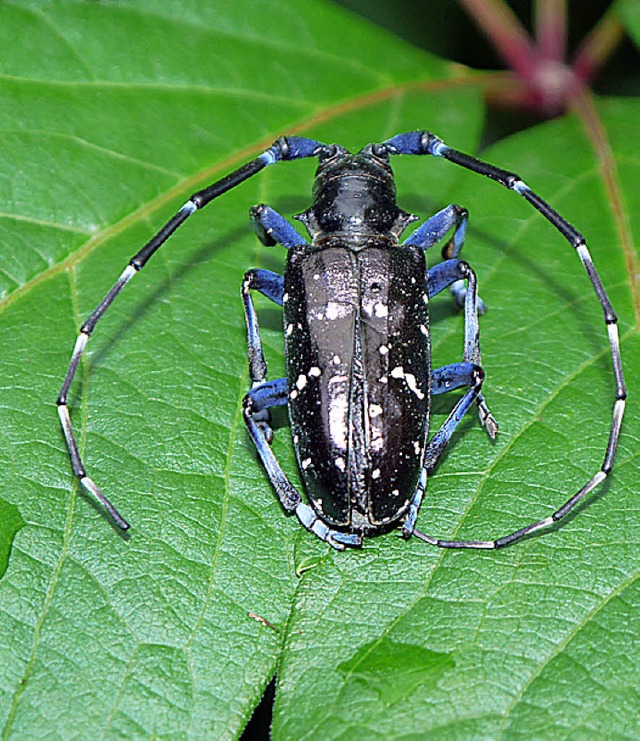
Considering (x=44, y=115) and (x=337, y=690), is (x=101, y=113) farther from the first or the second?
(x=337, y=690)

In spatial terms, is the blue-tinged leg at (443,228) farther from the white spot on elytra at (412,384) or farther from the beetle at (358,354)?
the white spot on elytra at (412,384)

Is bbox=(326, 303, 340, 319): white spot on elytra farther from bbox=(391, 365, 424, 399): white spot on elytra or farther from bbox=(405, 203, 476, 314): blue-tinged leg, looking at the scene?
bbox=(405, 203, 476, 314): blue-tinged leg

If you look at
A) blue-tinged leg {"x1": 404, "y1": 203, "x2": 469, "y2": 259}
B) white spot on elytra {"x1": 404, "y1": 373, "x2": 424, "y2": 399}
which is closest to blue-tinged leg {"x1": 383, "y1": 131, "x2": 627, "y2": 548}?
blue-tinged leg {"x1": 404, "y1": 203, "x2": 469, "y2": 259}

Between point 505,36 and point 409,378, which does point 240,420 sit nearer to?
point 409,378

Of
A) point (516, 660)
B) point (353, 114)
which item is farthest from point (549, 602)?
point (353, 114)

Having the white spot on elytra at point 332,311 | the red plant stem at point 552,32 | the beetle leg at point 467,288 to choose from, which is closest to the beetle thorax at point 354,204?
the beetle leg at point 467,288

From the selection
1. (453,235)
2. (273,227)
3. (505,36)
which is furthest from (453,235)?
(505,36)
